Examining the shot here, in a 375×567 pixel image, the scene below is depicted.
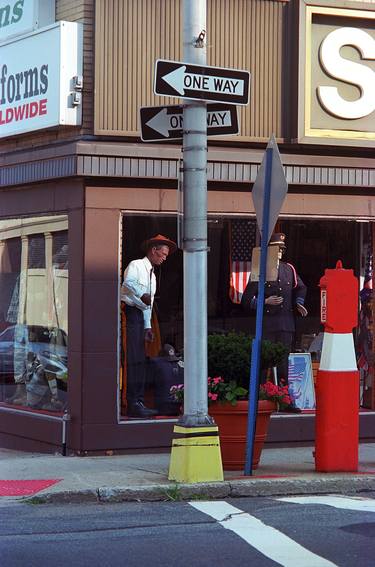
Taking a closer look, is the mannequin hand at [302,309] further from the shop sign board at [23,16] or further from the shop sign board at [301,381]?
the shop sign board at [23,16]

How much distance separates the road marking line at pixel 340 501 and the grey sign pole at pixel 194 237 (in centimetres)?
105

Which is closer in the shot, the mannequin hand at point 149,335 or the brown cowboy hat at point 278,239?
the mannequin hand at point 149,335

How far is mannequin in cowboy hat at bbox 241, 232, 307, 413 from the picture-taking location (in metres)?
12.5

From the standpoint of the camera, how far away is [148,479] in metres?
9.59

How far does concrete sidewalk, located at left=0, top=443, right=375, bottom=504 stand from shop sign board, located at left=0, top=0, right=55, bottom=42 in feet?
15.8

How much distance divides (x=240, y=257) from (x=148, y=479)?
3724 millimetres

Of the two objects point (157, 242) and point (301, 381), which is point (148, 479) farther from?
point (301, 381)

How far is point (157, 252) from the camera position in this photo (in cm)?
1199

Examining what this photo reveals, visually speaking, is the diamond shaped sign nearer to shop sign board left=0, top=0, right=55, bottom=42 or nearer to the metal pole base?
the metal pole base

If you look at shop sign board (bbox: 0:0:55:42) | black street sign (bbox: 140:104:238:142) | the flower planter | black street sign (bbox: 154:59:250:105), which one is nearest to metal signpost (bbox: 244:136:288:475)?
the flower planter

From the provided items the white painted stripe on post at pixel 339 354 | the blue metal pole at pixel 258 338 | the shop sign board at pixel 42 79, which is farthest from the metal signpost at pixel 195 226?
the shop sign board at pixel 42 79

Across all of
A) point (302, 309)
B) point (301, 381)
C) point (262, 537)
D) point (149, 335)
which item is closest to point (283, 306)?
point (302, 309)

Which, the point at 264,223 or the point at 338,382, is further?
the point at 338,382

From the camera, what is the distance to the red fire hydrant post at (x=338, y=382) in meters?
9.74
